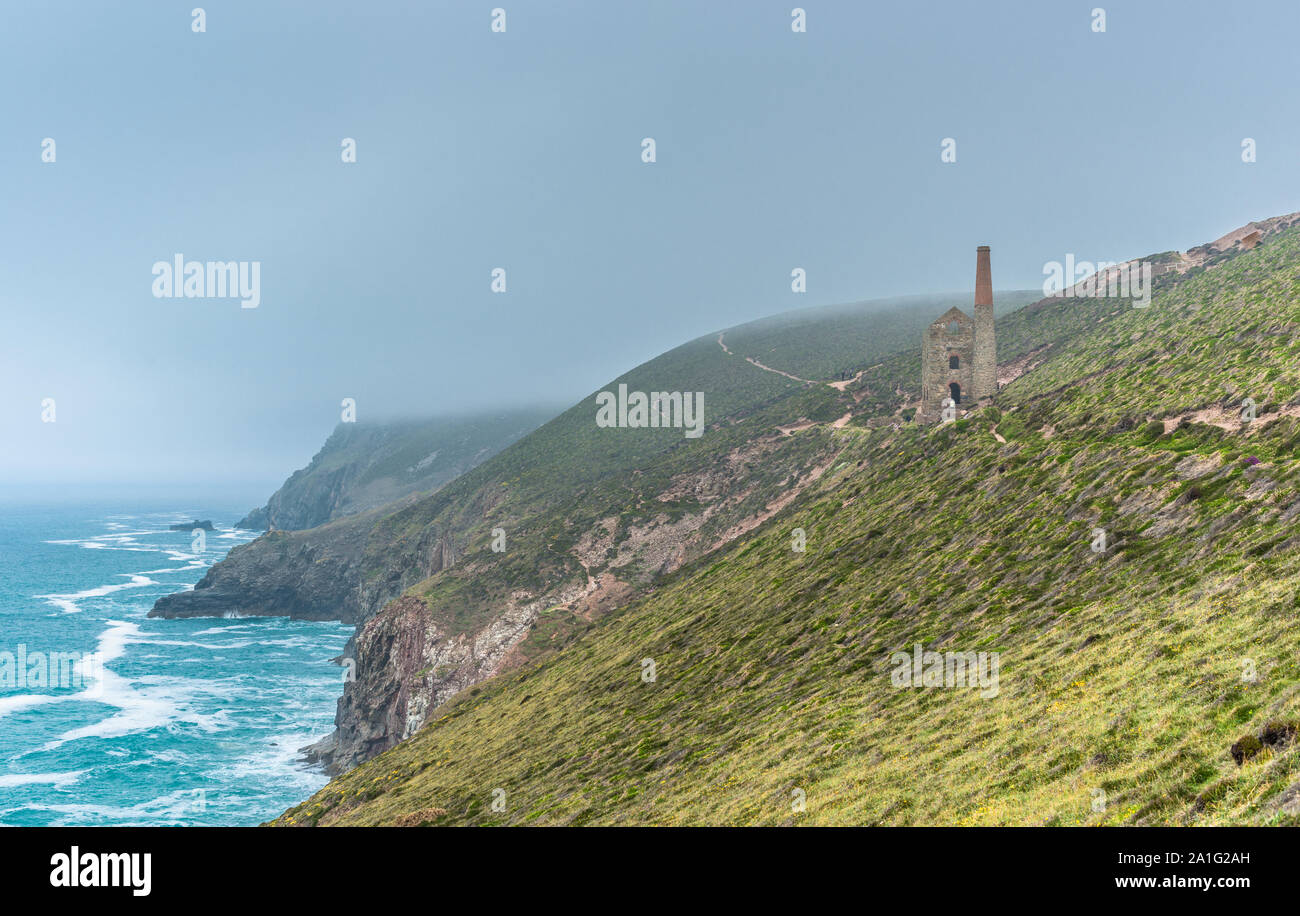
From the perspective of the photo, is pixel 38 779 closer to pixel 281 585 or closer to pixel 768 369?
pixel 281 585

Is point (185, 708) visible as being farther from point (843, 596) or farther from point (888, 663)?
point (888, 663)

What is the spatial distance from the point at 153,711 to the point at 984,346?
87.7 m

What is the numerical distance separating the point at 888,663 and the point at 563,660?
29742 millimetres

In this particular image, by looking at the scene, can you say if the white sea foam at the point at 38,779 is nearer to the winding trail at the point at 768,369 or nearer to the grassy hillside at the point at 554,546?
the grassy hillside at the point at 554,546

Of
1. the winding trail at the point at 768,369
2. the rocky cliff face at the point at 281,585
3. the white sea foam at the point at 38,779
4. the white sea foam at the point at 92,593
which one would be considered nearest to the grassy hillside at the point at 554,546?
the winding trail at the point at 768,369

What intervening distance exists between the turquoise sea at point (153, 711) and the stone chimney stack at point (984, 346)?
61607mm

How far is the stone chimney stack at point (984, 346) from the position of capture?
197 ft

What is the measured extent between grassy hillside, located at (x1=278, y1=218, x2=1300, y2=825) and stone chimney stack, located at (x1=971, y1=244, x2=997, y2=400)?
477cm

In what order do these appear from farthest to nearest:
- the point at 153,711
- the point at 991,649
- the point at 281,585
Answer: the point at 281,585
the point at 153,711
the point at 991,649

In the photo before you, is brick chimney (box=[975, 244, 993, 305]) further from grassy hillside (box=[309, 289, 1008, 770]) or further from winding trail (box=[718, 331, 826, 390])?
winding trail (box=[718, 331, 826, 390])

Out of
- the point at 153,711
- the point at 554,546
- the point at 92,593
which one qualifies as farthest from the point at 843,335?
the point at 92,593

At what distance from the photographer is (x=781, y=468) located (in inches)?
3073

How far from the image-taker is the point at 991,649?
2306cm
